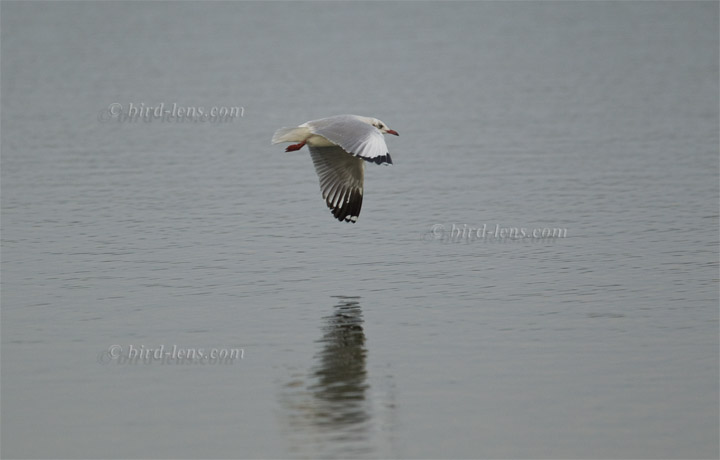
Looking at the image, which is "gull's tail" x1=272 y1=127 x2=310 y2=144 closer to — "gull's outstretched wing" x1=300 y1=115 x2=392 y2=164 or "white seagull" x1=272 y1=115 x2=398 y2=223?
"white seagull" x1=272 y1=115 x2=398 y2=223

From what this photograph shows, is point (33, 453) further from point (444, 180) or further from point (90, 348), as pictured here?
point (444, 180)

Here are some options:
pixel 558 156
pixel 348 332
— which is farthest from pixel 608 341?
pixel 558 156

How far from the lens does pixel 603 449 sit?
1057 cm

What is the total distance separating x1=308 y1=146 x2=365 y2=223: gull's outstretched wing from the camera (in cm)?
1661

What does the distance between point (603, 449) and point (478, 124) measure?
847 inches

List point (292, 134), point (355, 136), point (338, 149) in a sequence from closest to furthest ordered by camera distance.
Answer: point (355, 136) < point (292, 134) < point (338, 149)
